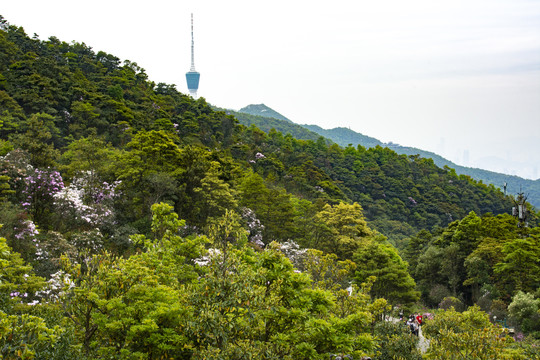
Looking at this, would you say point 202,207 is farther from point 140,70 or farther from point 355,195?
point 355,195

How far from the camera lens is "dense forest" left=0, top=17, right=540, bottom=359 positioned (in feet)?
23.9

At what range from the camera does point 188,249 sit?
36.0 feet

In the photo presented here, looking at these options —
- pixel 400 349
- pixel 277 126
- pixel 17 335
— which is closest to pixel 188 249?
pixel 17 335

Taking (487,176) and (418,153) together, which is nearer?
(418,153)

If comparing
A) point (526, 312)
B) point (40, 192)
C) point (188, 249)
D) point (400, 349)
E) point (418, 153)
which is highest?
point (418, 153)

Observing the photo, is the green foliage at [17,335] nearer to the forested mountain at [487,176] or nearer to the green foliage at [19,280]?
the green foliage at [19,280]

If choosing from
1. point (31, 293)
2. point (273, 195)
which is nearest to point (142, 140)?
point (273, 195)

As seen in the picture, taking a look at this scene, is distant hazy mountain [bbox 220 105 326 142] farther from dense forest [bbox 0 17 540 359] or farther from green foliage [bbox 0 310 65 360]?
green foliage [bbox 0 310 65 360]

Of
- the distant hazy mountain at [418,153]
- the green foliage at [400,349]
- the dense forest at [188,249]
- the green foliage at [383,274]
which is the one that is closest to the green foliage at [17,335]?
the dense forest at [188,249]

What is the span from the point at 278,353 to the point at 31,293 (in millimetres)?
8132

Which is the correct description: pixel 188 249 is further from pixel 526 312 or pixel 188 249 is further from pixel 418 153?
pixel 418 153

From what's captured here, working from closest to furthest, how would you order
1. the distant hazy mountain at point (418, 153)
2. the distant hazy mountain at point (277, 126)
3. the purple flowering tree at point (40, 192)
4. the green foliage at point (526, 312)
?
the purple flowering tree at point (40, 192)
the green foliage at point (526, 312)
the distant hazy mountain at point (277, 126)
the distant hazy mountain at point (418, 153)

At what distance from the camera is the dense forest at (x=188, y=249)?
7.27 metres

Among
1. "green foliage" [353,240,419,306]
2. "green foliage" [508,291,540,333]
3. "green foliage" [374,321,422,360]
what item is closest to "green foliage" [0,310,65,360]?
"green foliage" [374,321,422,360]
